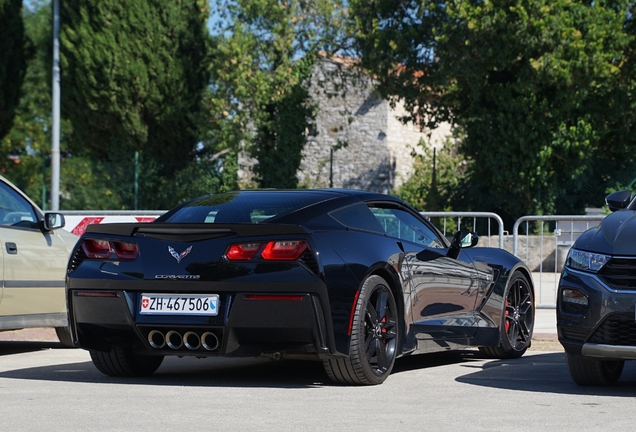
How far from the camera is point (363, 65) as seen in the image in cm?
2995

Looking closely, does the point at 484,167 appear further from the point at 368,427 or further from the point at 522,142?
the point at 368,427

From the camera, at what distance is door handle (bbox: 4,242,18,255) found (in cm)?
955

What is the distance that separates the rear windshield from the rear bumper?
2.40ft

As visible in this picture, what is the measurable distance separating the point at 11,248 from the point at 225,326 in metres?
3.21

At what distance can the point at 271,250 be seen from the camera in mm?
7141

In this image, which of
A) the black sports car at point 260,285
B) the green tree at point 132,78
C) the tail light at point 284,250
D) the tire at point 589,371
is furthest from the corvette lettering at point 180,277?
the green tree at point 132,78

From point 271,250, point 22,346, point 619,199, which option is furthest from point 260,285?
point 22,346

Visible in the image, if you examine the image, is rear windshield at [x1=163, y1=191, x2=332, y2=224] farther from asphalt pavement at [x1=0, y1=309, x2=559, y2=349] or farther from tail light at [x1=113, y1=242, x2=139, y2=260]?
asphalt pavement at [x1=0, y1=309, x2=559, y2=349]

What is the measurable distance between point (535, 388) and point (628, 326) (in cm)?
85

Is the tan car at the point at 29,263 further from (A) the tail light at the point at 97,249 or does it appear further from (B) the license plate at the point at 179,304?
(B) the license plate at the point at 179,304

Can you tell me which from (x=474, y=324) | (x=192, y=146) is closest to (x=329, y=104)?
(x=192, y=146)

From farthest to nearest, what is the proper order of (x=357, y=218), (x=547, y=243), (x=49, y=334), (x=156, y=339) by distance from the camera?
(x=547, y=243)
(x=49, y=334)
(x=357, y=218)
(x=156, y=339)

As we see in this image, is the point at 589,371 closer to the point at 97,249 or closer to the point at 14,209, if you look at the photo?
the point at 97,249

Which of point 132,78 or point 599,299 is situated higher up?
point 132,78
